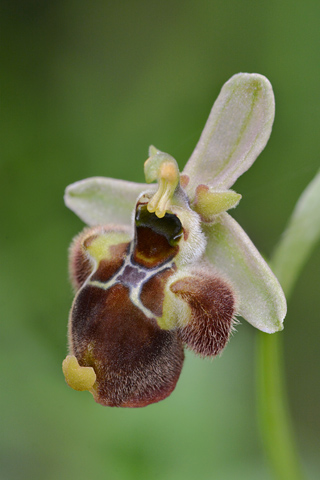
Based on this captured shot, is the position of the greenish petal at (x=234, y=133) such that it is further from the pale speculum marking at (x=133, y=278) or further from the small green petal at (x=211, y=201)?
the pale speculum marking at (x=133, y=278)

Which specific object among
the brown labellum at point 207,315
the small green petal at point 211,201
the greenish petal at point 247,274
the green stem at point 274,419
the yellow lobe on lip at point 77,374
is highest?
the small green petal at point 211,201

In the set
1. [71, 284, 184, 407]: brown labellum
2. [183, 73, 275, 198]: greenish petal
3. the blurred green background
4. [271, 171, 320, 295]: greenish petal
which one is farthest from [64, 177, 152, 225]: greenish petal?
the blurred green background

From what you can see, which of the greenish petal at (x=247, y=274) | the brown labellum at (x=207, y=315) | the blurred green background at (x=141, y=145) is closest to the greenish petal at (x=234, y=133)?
the greenish petal at (x=247, y=274)

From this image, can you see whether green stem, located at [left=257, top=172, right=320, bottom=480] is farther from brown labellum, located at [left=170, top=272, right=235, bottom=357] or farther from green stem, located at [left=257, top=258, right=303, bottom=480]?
brown labellum, located at [left=170, top=272, right=235, bottom=357]

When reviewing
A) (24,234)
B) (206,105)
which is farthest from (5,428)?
(206,105)

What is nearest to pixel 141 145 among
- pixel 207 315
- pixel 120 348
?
pixel 207 315

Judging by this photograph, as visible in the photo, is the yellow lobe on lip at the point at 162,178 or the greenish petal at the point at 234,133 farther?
the greenish petal at the point at 234,133
